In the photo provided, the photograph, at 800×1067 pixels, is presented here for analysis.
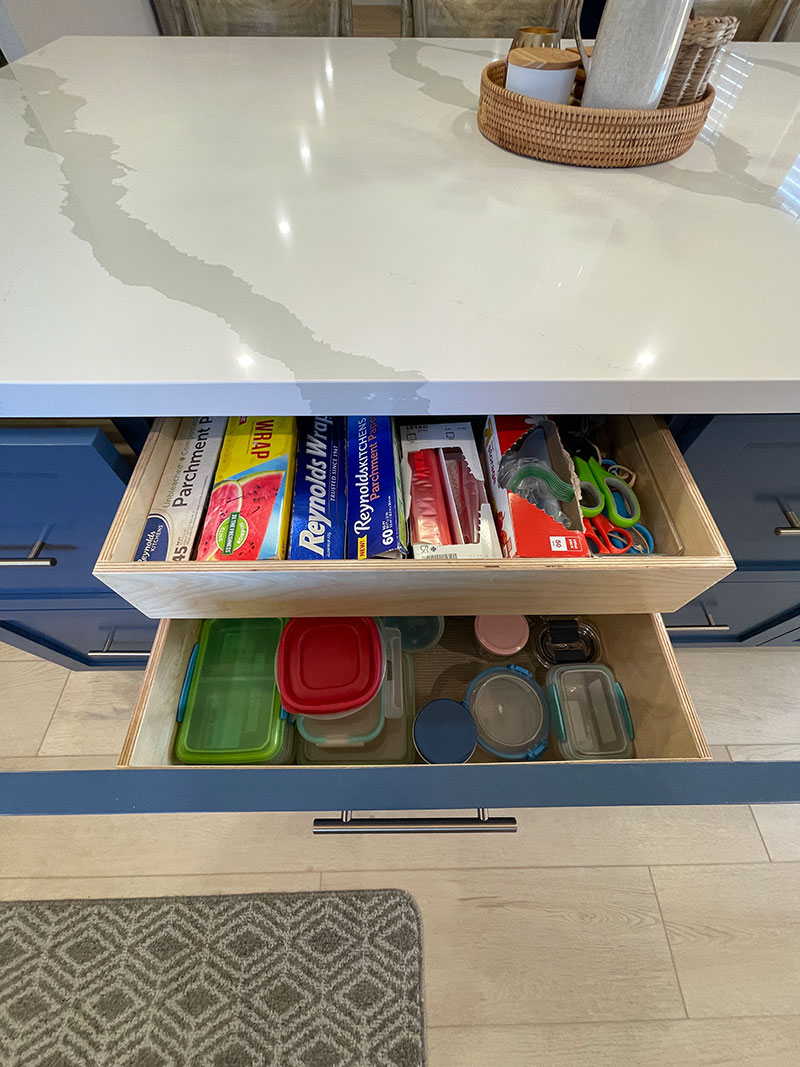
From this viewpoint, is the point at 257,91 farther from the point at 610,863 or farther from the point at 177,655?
the point at 610,863

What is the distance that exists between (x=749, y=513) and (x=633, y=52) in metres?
0.56

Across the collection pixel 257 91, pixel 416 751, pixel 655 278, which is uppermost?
pixel 257 91

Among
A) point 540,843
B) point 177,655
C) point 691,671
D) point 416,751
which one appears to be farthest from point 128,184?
point 691,671

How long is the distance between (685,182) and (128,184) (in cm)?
68

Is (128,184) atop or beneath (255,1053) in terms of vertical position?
atop

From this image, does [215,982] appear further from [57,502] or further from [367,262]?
[367,262]

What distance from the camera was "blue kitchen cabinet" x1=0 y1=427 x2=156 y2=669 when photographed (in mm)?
573

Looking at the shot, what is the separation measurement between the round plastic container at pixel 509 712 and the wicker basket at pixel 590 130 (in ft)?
2.23

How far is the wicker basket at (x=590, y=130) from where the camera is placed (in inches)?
26.7

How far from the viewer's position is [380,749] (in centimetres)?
78

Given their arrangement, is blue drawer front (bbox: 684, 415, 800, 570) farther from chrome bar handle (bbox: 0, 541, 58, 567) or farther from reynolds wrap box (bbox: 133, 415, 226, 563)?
chrome bar handle (bbox: 0, 541, 58, 567)

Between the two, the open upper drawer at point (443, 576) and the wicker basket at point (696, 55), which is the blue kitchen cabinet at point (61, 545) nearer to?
→ the open upper drawer at point (443, 576)

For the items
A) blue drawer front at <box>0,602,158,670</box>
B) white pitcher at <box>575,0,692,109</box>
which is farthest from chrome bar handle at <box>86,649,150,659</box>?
white pitcher at <box>575,0,692,109</box>

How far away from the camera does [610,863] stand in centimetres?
103
